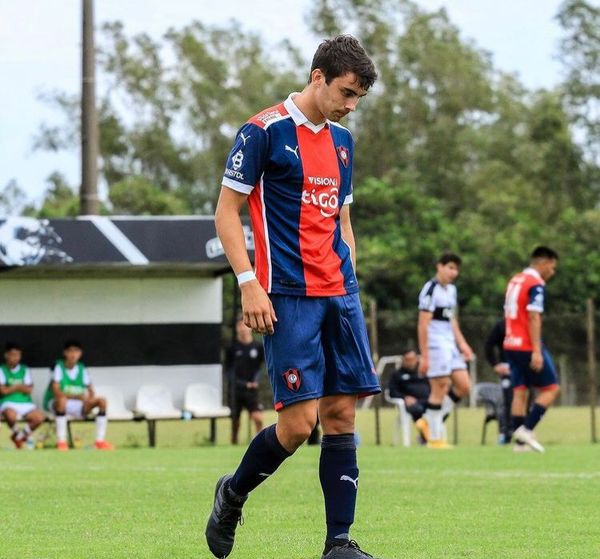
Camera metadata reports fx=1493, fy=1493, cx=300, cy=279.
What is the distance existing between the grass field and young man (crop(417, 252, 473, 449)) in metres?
2.44

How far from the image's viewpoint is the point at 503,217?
54.8 metres

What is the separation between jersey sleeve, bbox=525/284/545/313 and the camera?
53.6 ft

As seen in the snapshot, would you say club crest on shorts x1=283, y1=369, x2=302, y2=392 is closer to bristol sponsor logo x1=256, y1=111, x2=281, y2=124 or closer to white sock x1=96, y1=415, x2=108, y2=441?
bristol sponsor logo x1=256, y1=111, x2=281, y2=124

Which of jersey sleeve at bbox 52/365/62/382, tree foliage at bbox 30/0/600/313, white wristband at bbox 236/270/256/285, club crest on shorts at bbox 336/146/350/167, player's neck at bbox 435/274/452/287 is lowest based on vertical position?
jersey sleeve at bbox 52/365/62/382

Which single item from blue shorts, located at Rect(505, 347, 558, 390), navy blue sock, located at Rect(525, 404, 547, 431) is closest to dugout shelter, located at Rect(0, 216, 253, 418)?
blue shorts, located at Rect(505, 347, 558, 390)

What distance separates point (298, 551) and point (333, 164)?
177 cm

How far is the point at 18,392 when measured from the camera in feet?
66.5

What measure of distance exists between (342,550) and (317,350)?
0.81m

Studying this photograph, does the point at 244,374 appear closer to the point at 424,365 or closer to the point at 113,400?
the point at 113,400

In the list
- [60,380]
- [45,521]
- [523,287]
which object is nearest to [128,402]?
[60,380]

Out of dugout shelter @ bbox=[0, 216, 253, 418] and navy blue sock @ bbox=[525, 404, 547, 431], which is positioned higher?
dugout shelter @ bbox=[0, 216, 253, 418]

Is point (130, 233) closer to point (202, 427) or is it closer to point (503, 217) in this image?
point (202, 427)

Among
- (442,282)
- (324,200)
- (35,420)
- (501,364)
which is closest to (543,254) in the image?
(442,282)

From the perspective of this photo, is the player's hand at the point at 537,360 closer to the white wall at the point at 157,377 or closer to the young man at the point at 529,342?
the young man at the point at 529,342
